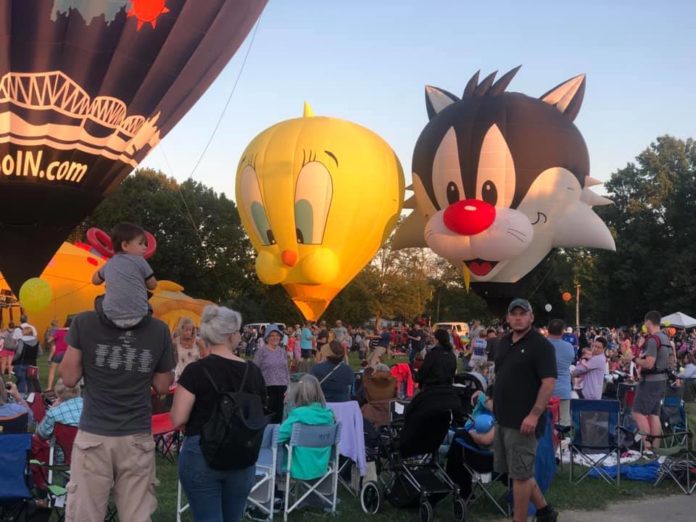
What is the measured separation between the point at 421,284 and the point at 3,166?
35743mm

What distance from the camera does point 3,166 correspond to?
1517 centimetres

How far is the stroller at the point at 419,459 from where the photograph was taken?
591cm

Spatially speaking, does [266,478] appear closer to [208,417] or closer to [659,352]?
[208,417]

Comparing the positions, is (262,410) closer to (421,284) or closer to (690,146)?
(421,284)

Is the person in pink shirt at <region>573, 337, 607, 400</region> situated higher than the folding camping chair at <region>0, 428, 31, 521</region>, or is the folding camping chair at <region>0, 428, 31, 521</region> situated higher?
the person in pink shirt at <region>573, 337, 607, 400</region>

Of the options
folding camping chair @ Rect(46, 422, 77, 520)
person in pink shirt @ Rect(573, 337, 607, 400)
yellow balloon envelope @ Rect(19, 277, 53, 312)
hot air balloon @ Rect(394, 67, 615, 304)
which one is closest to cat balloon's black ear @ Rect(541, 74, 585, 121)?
hot air balloon @ Rect(394, 67, 615, 304)

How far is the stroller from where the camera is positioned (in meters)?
5.91

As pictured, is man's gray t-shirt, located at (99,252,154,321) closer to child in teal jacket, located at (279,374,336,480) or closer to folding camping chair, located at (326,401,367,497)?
child in teal jacket, located at (279,374,336,480)

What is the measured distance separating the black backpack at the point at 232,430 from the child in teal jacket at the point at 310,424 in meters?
2.34

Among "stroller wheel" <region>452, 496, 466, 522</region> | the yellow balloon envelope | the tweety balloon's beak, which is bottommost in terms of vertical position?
"stroller wheel" <region>452, 496, 466, 522</region>

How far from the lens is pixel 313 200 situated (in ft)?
63.7

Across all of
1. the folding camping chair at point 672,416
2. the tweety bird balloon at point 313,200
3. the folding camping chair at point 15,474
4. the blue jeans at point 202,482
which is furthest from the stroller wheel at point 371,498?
the tweety bird balloon at point 313,200

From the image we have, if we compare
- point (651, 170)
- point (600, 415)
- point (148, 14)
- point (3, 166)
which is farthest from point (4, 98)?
point (651, 170)

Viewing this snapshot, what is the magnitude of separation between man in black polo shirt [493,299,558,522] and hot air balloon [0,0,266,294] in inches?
469
